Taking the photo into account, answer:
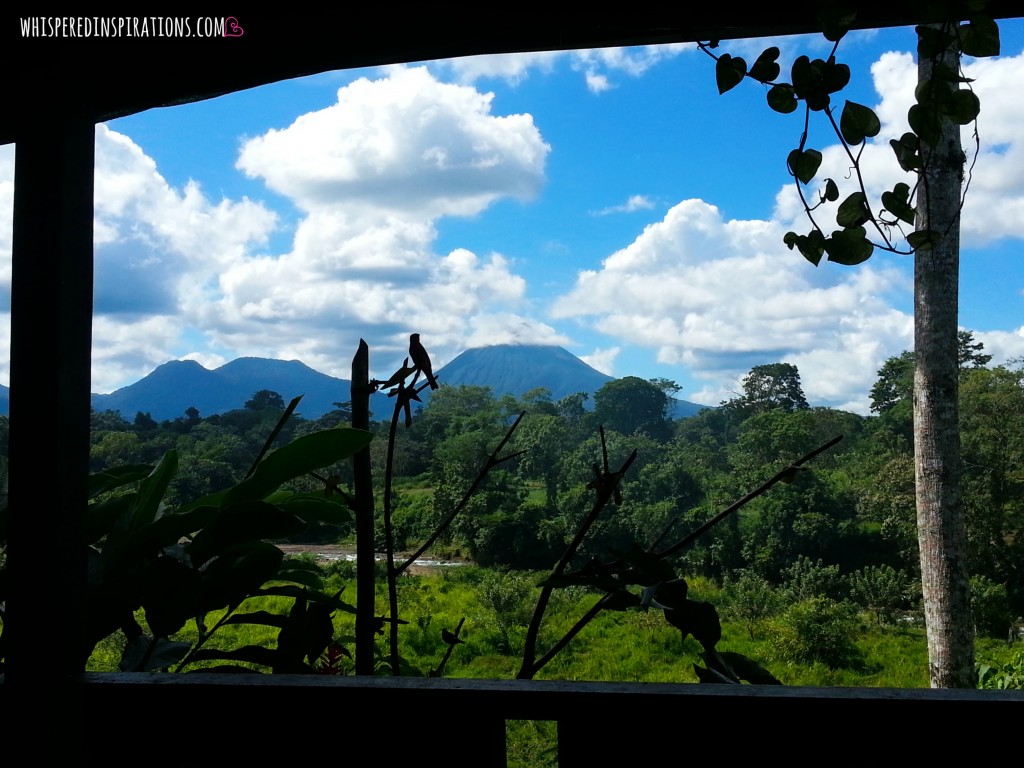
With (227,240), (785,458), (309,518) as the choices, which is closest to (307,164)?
(227,240)

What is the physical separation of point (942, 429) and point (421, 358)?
4186 millimetres

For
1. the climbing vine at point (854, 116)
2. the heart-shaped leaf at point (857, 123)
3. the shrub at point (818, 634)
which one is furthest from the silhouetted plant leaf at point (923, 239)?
the shrub at point (818, 634)

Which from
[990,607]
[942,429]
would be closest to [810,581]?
[990,607]

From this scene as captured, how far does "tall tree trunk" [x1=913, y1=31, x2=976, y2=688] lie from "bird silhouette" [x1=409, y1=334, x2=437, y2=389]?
4.01 m

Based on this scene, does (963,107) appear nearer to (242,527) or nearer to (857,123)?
(857,123)

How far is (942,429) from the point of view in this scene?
4098mm

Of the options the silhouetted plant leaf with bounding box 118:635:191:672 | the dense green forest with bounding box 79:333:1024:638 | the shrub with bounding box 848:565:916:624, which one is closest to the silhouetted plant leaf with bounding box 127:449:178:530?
the silhouetted plant leaf with bounding box 118:635:191:672

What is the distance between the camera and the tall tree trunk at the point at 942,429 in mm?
4051

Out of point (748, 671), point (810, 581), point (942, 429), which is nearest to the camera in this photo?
point (748, 671)

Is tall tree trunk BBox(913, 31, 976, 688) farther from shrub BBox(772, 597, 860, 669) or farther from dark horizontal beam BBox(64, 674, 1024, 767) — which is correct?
dark horizontal beam BBox(64, 674, 1024, 767)

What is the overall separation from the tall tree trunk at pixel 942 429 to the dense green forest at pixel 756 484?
180cm

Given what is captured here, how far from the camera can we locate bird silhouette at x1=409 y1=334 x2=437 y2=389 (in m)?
0.72

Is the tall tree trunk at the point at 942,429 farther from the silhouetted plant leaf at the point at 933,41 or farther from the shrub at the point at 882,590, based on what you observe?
the silhouetted plant leaf at the point at 933,41

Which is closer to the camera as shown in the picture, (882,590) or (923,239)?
(923,239)
